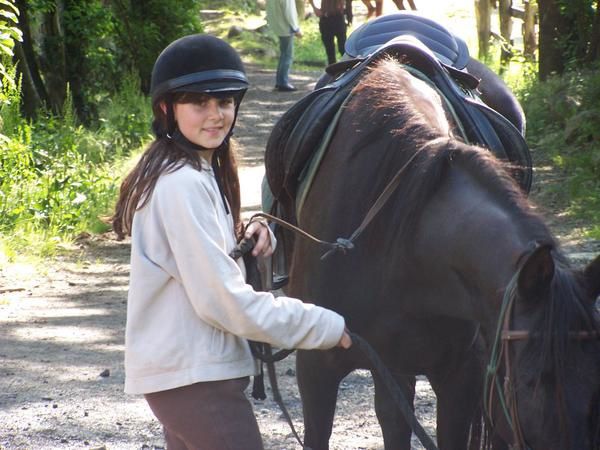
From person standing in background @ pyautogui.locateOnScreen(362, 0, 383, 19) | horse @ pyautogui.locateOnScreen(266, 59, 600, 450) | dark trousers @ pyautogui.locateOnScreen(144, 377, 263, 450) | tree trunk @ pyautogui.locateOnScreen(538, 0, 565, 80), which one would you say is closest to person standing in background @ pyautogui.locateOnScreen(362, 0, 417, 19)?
person standing in background @ pyautogui.locateOnScreen(362, 0, 383, 19)

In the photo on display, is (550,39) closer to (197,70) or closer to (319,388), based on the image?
(319,388)

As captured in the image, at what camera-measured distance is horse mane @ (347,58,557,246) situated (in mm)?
2832

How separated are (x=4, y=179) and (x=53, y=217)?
0.48 metres

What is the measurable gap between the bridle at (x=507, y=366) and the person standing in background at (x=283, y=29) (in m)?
13.2

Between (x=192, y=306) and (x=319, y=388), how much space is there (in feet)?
3.86

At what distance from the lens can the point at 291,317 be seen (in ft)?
8.65

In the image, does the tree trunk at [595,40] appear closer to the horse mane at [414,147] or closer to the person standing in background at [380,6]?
the person standing in background at [380,6]

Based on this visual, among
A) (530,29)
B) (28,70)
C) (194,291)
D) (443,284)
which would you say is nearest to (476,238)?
(443,284)

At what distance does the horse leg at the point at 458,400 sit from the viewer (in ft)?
11.9

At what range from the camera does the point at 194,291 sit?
2.62 metres

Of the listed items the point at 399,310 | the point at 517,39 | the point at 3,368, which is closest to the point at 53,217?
the point at 3,368

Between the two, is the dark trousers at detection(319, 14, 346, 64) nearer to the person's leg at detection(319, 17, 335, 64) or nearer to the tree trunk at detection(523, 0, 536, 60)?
the person's leg at detection(319, 17, 335, 64)

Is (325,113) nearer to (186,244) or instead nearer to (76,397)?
(186,244)

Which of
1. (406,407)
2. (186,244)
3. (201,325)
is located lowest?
(406,407)
